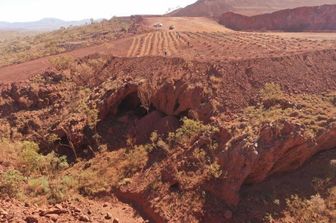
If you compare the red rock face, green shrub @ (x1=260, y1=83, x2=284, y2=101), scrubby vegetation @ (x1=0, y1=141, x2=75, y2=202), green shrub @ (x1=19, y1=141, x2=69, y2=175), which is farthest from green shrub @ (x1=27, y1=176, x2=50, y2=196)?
the red rock face

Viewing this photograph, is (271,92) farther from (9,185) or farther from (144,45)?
(144,45)

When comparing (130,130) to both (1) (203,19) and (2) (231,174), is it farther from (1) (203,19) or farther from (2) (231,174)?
(1) (203,19)

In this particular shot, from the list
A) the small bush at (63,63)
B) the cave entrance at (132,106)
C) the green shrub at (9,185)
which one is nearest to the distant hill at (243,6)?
the small bush at (63,63)

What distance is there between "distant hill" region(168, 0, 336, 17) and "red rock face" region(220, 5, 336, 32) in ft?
24.1

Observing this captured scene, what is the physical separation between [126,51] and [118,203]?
1704 centimetres

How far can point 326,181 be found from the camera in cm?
1852

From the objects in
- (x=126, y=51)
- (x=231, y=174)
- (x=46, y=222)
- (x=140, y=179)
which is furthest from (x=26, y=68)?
(x=46, y=222)

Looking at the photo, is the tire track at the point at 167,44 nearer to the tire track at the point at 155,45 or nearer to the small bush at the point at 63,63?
the tire track at the point at 155,45

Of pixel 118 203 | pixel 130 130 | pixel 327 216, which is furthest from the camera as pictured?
pixel 130 130

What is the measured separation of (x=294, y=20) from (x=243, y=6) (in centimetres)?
1975

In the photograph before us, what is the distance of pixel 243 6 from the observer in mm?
62938

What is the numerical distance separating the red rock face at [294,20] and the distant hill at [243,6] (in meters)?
7.36

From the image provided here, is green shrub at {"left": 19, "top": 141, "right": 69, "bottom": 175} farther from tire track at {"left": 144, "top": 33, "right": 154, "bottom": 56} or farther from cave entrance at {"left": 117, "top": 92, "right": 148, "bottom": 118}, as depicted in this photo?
tire track at {"left": 144, "top": 33, "right": 154, "bottom": 56}

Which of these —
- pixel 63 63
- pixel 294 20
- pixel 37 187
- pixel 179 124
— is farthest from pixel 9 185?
pixel 294 20
